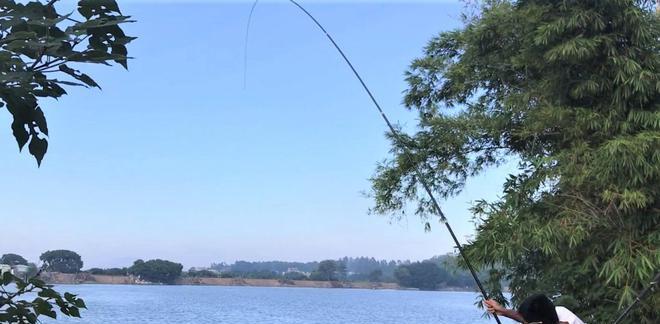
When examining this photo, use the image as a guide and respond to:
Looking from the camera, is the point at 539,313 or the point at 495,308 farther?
the point at 495,308

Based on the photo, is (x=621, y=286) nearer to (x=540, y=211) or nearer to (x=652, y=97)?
(x=540, y=211)

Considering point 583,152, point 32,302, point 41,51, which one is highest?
point 583,152

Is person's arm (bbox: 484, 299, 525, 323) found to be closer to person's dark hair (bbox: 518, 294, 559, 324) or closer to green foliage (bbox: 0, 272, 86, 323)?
person's dark hair (bbox: 518, 294, 559, 324)

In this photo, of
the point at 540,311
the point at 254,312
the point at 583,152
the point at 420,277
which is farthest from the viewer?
the point at 420,277

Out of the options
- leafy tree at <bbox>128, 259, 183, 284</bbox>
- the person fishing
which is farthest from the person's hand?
leafy tree at <bbox>128, 259, 183, 284</bbox>

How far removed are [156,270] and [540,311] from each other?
1495 inches

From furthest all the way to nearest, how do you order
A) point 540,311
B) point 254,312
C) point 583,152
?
point 254,312
point 583,152
point 540,311

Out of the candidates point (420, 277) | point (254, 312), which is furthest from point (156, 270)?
point (420, 277)

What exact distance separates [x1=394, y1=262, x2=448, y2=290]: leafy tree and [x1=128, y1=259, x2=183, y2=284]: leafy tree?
17.9m

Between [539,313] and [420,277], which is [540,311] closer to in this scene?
[539,313]

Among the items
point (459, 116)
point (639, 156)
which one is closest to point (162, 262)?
point (459, 116)

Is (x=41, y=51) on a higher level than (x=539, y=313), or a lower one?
higher

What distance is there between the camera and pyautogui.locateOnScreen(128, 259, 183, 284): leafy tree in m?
36.2

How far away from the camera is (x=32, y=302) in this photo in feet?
5.75
